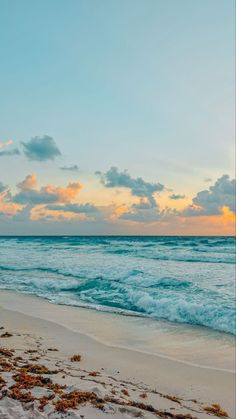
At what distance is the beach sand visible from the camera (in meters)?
5.23

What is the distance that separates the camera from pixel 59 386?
5.89 meters

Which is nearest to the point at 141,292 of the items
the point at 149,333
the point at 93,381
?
the point at 149,333

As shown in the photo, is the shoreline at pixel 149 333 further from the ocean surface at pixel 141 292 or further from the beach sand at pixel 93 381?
the ocean surface at pixel 141 292

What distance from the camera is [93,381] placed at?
650 centimetres

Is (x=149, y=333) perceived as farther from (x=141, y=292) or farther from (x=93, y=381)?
(x=141, y=292)

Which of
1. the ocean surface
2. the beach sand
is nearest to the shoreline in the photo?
the beach sand

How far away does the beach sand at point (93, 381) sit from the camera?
5.23 meters

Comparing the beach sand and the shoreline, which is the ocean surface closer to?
the shoreline

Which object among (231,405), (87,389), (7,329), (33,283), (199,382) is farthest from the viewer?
(33,283)

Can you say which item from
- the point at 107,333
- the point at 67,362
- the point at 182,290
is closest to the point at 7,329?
the point at 107,333

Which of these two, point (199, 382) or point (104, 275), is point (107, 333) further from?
point (104, 275)

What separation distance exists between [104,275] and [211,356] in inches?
534

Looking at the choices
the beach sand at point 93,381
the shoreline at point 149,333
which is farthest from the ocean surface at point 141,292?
the beach sand at point 93,381

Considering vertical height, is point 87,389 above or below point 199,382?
above
